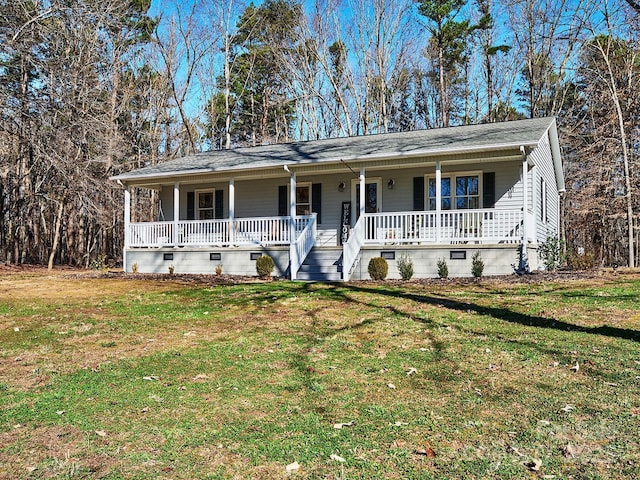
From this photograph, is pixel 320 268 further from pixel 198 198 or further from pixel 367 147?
pixel 198 198

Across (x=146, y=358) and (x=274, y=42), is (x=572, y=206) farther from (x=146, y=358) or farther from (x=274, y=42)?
(x=146, y=358)

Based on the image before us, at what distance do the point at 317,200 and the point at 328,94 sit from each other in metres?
17.4

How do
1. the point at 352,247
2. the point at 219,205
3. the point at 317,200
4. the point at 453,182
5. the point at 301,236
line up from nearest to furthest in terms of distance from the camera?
1. the point at 352,247
2. the point at 301,236
3. the point at 453,182
4. the point at 317,200
5. the point at 219,205

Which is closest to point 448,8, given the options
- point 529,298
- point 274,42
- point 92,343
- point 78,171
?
point 274,42

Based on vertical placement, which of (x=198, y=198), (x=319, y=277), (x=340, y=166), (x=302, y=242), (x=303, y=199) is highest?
(x=340, y=166)

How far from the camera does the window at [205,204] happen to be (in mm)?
18469

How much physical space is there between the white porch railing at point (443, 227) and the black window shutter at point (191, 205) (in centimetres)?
697

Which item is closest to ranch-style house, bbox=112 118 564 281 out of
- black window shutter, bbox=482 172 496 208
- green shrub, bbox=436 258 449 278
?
black window shutter, bbox=482 172 496 208

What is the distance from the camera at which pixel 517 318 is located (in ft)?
23.6

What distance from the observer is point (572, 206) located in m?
25.7

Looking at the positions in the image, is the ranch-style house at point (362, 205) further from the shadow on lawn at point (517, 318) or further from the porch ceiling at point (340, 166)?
the shadow on lawn at point (517, 318)

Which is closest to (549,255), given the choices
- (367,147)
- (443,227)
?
(443,227)

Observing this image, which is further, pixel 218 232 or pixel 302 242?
pixel 218 232

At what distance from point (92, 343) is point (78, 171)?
11.5 m
